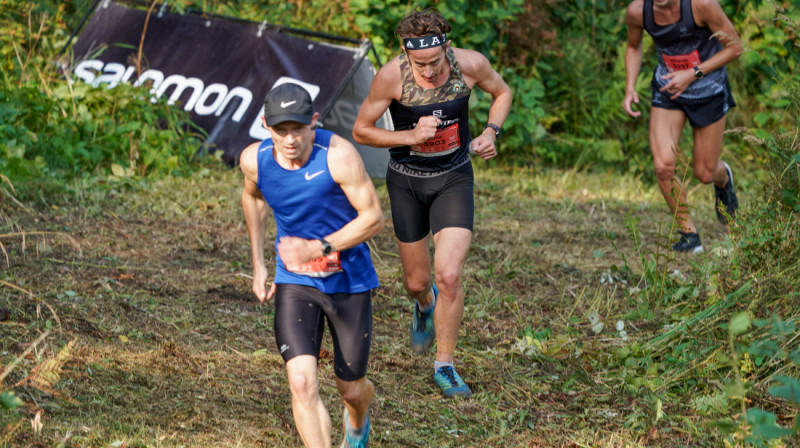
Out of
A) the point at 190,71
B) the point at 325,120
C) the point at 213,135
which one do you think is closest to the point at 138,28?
the point at 190,71

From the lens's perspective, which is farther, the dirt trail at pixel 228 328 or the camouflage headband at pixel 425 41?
the camouflage headband at pixel 425 41

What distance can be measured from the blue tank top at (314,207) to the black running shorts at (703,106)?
397 centimetres

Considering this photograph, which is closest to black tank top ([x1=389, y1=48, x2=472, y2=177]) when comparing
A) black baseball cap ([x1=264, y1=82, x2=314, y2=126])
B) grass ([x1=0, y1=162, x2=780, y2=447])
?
grass ([x1=0, y1=162, x2=780, y2=447])

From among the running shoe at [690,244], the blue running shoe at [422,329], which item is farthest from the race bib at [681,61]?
the blue running shoe at [422,329]

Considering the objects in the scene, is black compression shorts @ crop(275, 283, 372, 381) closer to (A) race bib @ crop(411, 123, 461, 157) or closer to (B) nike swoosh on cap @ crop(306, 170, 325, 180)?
(B) nike swoosh on cap @ crop(306, 170, 325, 180)

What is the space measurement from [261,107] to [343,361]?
566cm

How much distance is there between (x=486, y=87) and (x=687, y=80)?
2282 mm

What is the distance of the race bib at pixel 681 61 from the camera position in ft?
22.4

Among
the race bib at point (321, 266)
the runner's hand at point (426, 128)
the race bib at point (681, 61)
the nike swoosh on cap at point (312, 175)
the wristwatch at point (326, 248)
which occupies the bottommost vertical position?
the race bib at point (681, 61)

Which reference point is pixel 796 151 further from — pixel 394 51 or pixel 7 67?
pixel 7 67

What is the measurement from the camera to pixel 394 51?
32.4 ft

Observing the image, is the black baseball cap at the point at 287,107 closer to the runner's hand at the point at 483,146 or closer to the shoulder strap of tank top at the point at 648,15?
the runner's hand at the point at 483,146

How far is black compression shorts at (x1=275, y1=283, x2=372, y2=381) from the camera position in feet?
12.0

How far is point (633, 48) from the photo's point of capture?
7.36 metres
